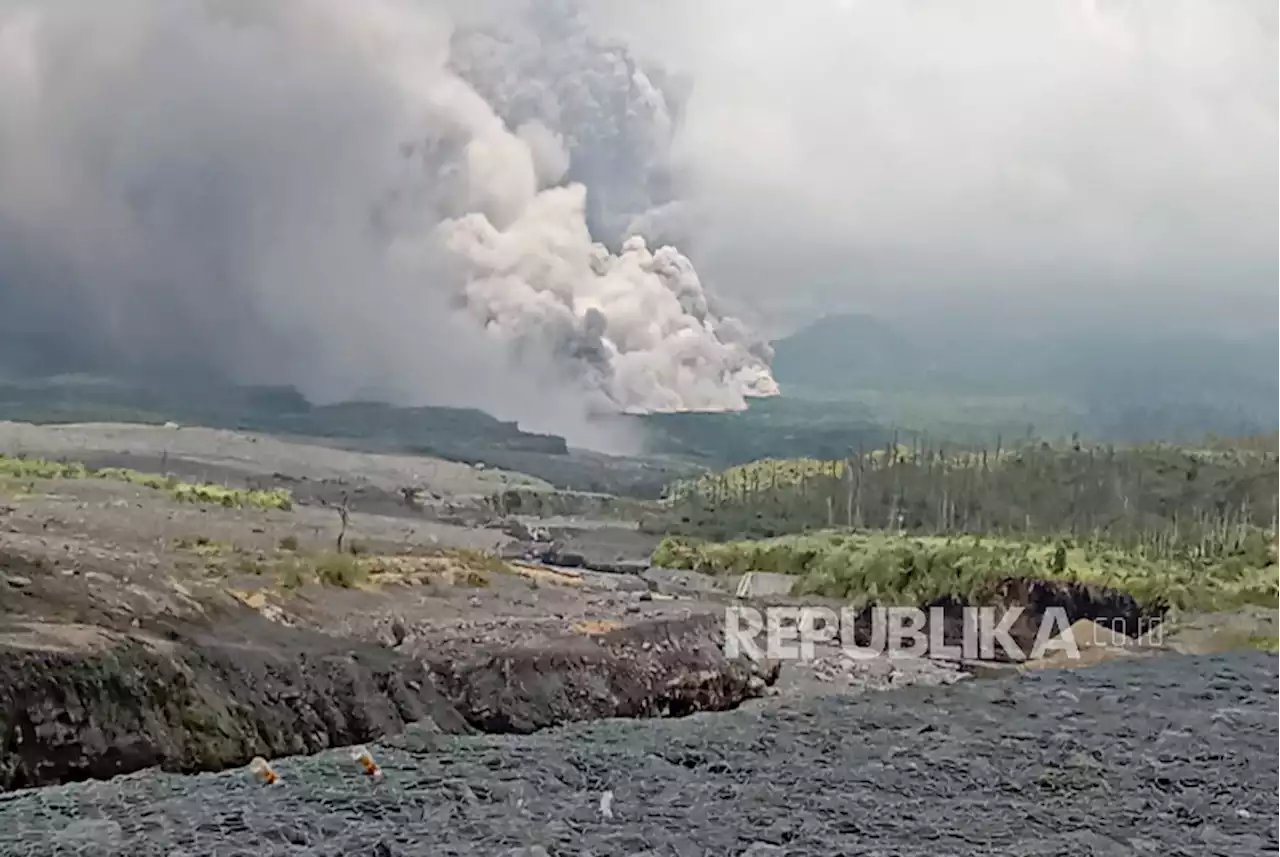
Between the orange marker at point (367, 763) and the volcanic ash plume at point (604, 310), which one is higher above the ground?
the volcanic ash plume at point (604, 310)

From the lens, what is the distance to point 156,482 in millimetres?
5918

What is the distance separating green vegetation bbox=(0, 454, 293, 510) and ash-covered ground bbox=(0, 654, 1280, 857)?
1.80 m

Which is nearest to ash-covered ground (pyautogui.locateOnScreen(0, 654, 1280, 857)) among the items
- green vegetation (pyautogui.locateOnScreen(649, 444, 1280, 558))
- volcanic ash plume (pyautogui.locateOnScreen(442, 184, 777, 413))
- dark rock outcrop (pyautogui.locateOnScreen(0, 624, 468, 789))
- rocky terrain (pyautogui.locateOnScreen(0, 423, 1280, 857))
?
rocky terrain (pyautogui.locateOnScreen(0, 423, 1280, 857))

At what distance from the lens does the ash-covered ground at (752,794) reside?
331 cm

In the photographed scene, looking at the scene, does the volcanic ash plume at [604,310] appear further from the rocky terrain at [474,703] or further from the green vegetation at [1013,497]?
the rocky terrain at [474,703]

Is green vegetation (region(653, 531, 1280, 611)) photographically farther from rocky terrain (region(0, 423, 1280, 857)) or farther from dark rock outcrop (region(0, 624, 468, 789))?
dark rock outcrop (region(0, 624, 468, 789))

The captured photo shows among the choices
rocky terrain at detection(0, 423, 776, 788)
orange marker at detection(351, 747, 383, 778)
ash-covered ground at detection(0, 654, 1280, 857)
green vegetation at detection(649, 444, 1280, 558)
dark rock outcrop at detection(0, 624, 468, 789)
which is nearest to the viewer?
ash-covered ground at detection(0, 654, 1280, 857)

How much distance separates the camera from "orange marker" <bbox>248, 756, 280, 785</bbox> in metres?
4.13

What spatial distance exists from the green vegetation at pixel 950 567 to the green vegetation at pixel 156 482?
82.9 inches

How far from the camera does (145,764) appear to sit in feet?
14.5

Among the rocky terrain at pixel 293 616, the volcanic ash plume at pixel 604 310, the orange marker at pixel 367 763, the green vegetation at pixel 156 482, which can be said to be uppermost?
the volcanic ash plume at pixel 604 310

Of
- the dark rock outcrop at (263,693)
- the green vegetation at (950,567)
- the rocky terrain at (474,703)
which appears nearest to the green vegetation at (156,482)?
the rocky terrain at (474,703)

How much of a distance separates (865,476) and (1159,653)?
2000mm

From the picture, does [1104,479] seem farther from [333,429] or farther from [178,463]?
[178,463]
